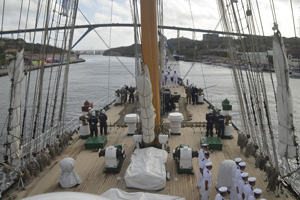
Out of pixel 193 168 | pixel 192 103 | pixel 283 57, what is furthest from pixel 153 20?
pixel 192 103

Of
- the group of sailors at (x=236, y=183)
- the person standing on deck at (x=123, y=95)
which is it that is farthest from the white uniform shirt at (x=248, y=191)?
the person standing on deck at (x=123, y=95)

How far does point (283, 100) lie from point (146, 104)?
2.71 m

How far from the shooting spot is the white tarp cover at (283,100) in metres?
3.95

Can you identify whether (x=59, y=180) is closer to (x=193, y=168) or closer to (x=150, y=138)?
(x=150, y=138)

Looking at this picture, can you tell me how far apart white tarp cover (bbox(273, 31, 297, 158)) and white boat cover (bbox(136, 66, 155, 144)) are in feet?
8.27

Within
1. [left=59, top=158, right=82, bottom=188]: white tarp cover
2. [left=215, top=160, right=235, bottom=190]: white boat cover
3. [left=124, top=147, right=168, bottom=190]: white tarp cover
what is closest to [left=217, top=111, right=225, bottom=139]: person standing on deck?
[left=215, top=160, right=235, bottom=190]: white boat cover

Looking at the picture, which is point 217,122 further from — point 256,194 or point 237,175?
point 256,194

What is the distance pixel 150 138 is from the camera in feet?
19.7

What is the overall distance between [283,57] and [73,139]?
690cm

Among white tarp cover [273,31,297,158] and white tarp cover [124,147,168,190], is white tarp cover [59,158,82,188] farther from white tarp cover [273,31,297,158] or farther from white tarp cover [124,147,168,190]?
white tarp cover [273,31,297,158]

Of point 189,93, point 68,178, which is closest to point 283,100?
point 68,178

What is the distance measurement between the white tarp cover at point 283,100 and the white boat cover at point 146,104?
2522 mm

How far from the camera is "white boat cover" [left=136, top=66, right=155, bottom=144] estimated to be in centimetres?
538

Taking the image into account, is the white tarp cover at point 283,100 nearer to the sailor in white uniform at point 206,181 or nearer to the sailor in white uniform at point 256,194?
the sailor in white uniform at point 256,194
